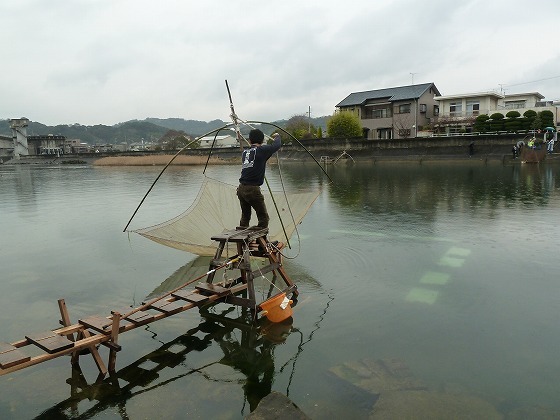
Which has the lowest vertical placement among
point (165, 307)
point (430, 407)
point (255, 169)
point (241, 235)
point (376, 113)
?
point (430, 407)

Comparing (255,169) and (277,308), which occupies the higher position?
(255,169)

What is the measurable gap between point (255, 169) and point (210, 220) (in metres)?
2.58

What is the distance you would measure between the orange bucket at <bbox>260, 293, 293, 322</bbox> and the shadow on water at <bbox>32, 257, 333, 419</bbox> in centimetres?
11

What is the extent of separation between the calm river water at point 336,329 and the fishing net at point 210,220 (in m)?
0.79

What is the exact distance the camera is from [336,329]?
19.2ft

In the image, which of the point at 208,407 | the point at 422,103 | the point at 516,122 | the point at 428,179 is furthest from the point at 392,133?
the point at 208,407

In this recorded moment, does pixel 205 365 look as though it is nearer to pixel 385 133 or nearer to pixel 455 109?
pixel 385 133

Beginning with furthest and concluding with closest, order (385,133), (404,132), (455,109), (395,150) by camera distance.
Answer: (385,133)
(455,109)
(404,132)
(395,150)

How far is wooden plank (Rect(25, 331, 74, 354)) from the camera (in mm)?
4138

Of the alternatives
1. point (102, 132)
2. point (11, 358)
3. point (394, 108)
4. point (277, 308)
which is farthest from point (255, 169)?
point (102, 132)

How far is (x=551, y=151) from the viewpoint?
3594 centimetres

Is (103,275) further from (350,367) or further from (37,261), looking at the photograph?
(350,367)

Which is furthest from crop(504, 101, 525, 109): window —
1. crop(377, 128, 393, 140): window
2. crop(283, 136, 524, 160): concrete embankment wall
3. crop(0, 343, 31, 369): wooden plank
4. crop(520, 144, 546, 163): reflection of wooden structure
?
crop(0, 343, 31, 369): wooden plank

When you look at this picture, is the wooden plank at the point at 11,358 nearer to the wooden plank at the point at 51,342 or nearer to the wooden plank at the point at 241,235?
the wooden plank at the point at 51,342
